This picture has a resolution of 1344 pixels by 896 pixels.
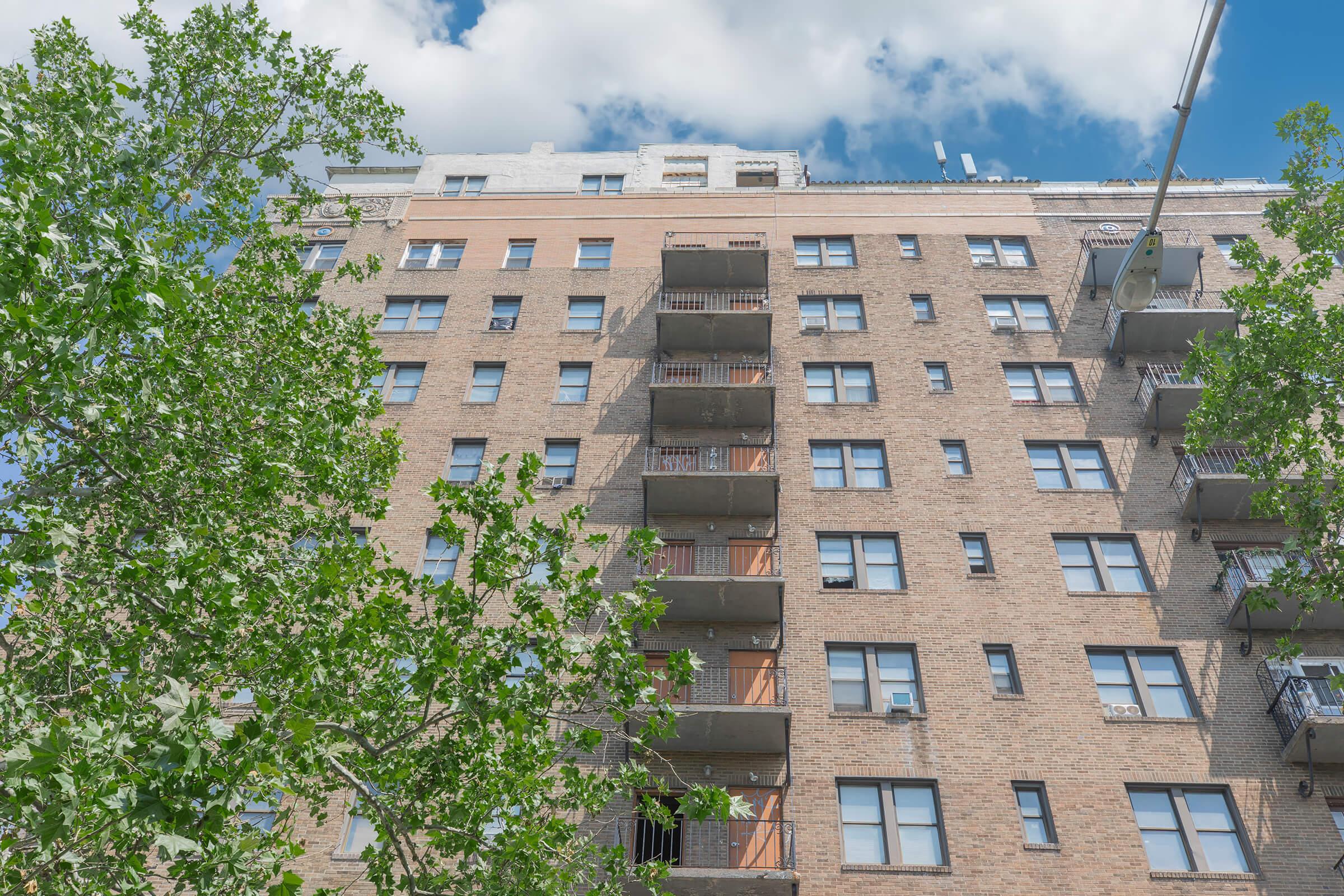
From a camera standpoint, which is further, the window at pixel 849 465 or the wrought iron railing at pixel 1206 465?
the window at pixel 849 465

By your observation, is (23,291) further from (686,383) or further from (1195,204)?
(1195,204)

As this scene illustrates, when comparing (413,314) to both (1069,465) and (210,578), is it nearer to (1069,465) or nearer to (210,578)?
(210,578)

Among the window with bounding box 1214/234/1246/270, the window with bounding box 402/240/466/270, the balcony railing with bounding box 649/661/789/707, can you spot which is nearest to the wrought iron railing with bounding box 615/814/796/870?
the balcony railing with bounding box 649/661/789/707

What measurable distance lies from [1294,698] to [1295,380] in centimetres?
731

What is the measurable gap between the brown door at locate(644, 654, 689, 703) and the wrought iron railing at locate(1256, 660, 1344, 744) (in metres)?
12.2

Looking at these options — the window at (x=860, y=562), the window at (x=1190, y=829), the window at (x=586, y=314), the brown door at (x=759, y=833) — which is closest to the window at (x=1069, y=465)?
the window at (x=860, y=562)

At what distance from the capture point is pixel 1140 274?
1325 cm

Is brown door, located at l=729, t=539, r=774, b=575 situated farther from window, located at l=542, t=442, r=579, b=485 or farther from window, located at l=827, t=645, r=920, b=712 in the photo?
window, located at l=542, t=442, r=579, b=485

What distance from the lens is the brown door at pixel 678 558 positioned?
73.8 feet

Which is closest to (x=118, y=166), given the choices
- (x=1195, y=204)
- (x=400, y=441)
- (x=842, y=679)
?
(x=400, y=441)

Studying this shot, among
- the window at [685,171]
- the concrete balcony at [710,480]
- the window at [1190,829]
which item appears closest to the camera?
the window at [1190,829]

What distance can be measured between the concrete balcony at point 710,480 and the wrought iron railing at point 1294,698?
11.4 metres

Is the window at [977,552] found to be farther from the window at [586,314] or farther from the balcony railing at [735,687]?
the window at [586,314]

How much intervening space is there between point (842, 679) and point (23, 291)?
1663 centimetres
